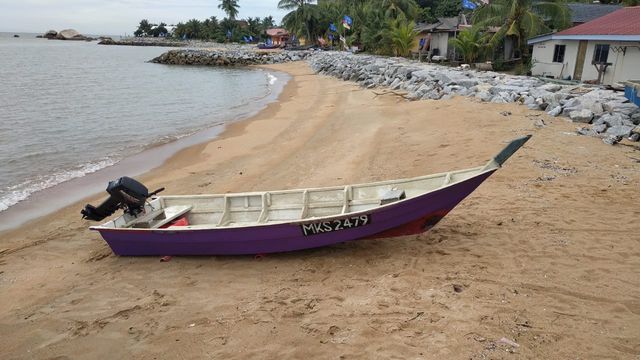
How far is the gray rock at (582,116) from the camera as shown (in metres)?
11.7

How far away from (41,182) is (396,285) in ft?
35.9

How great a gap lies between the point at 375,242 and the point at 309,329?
8.06 ft

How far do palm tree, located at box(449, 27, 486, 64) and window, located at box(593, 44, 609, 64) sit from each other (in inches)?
308

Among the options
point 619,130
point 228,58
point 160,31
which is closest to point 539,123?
point 619,130

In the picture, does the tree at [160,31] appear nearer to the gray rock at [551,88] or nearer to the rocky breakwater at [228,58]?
the rocky breakwater at [228,58]

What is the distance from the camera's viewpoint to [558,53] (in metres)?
22.5

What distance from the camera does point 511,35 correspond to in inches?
1033

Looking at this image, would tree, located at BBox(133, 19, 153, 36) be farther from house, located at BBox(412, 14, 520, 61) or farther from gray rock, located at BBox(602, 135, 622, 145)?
gray rock, located at BBox(602, 135, 622, 145)

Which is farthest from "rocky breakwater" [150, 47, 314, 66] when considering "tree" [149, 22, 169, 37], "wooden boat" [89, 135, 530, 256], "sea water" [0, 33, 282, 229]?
"tree" [149, 22, 169, 37]

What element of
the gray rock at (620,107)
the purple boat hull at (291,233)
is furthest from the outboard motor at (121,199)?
the gray rock at (620,107)

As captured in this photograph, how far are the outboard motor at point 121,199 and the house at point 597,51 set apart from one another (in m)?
19.4

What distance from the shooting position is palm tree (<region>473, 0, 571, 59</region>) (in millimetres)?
24578

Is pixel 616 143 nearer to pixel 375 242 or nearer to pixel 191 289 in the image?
pixel 375 242

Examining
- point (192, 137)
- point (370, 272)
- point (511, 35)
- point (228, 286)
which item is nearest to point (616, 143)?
point (370, 272)
